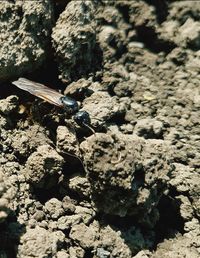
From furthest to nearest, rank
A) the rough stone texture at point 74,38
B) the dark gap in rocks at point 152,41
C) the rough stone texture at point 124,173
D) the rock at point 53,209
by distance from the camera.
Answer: the dark gap in rocks at point 152,41 < the rough stone texture at point 74,38 < the rock at point 53,209 < the rough stone texture at point 124,173

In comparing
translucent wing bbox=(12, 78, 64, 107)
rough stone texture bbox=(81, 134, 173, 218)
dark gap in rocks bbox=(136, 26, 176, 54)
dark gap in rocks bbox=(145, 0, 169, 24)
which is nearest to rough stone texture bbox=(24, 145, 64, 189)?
rough stone texture bbox=(81, 134, 173, 218)

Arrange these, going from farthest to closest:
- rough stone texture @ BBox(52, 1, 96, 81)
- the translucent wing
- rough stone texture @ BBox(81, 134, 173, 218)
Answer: rough stone texture @ BBox(52, 1, 96, 81) < the translucent wing < rough stone texture @ BBox(81, 134, 173, 218)

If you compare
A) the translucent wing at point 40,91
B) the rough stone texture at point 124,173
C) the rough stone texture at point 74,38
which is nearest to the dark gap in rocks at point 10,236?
the rough stone texture at point 124,173

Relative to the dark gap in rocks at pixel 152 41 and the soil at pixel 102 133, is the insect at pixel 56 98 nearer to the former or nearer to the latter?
the soil at pixel 102 133

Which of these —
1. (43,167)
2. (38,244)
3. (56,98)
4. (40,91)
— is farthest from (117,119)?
(38,244)

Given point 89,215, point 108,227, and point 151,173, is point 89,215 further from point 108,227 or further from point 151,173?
point 151,173

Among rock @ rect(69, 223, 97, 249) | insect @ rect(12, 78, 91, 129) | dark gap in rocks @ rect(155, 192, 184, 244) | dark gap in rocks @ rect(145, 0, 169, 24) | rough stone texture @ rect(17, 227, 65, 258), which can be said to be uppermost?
dark gap in rocks @ rect(145, 0, 169, 24)

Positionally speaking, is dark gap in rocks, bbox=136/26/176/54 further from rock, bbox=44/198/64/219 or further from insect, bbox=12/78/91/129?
rock, bbox=44/198/64/219

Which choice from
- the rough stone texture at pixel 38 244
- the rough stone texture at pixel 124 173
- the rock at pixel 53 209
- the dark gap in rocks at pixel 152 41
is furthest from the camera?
the dark gap in rocks at pixel 152 41
